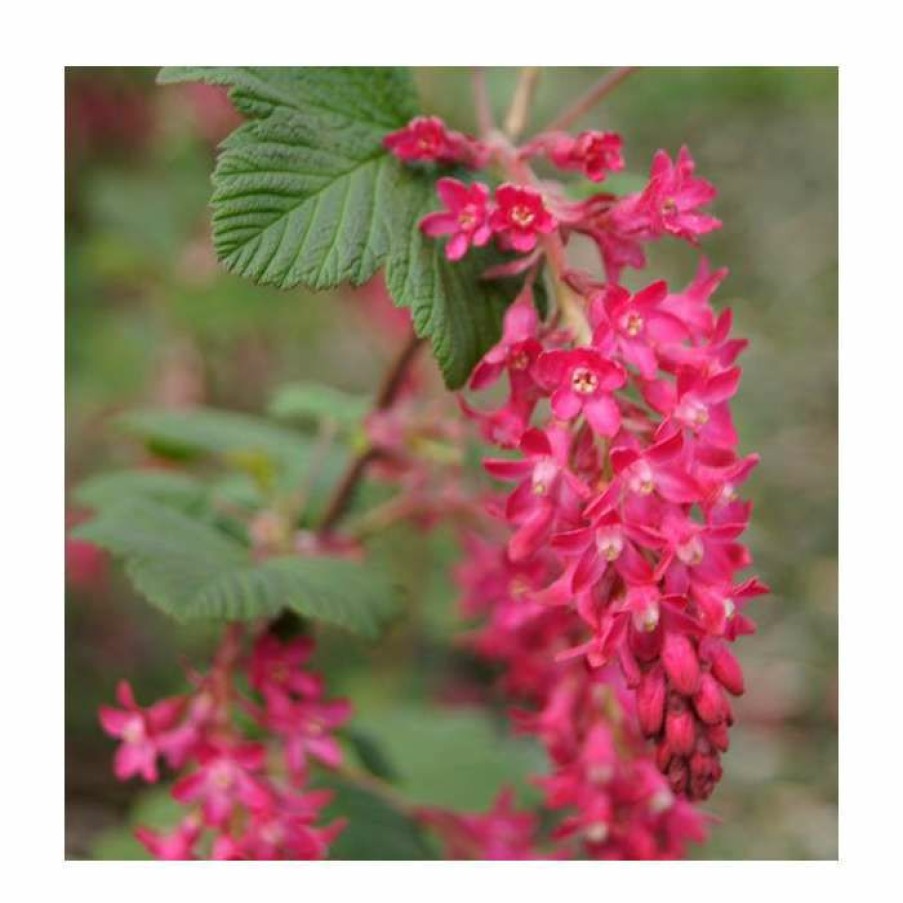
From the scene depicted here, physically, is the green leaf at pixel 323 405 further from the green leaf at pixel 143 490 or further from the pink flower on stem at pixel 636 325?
the pink flower on stem at pixel 636 325

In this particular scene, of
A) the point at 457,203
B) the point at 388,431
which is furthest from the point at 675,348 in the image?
the point at 388,431

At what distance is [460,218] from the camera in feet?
4.35

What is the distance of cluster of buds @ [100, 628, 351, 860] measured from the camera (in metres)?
1.54

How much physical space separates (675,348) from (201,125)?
2.83m

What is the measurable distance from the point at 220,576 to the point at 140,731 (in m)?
0.24

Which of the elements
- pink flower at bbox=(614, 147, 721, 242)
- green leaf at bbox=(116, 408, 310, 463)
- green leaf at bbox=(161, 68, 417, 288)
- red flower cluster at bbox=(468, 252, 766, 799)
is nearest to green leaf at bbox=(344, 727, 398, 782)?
green leaf at bbox=(116, 408, 310, 463)

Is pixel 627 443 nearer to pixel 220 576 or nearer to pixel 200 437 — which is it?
pixel 220 576

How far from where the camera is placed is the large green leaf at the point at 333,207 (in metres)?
1.29

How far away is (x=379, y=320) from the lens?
13.6ft

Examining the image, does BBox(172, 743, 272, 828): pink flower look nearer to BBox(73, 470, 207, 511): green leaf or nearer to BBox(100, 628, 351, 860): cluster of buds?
BBox(100, 628, 351, 860): cluster of buds

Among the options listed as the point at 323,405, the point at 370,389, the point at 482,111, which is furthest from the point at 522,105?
the point at 370,389
